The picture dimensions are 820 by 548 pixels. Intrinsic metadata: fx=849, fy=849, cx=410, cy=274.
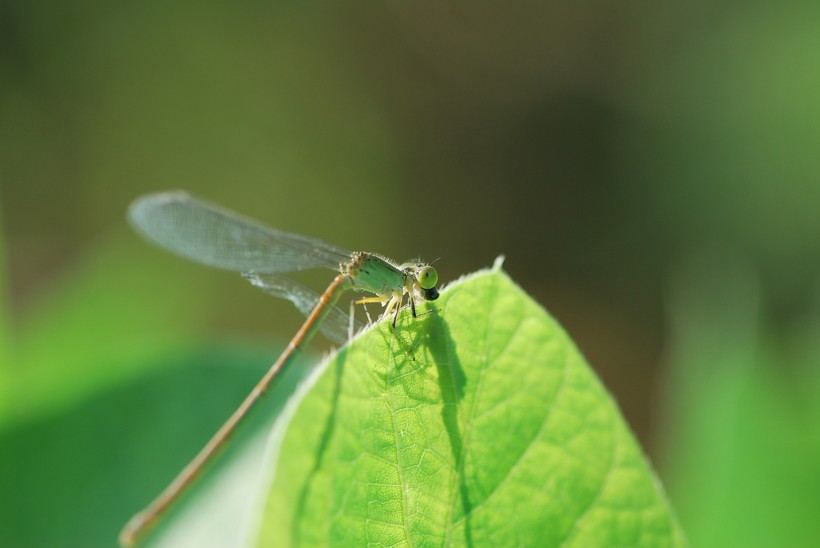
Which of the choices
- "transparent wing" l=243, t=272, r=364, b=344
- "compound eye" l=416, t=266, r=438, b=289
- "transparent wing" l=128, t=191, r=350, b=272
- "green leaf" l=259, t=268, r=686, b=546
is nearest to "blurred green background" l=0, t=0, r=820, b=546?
"transparent wing" l=128, t=191, r=350, b=272

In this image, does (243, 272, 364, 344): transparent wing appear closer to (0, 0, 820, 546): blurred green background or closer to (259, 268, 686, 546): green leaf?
(259, 268, 686, 546): green leaf

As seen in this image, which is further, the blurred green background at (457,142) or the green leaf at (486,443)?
the blurred green background at (457,142)

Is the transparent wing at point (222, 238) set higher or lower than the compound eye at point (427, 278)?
higher

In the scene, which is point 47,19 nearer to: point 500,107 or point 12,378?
point 500,107

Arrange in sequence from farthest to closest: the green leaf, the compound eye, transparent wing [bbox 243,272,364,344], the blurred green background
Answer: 1. the blurred green background
2. transparent wing [bbox 243,272,364,344]
3. the compound eye
4. the green leaf

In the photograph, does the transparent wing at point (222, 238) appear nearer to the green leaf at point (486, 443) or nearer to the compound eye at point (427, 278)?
the compound eye at point (427, 278)

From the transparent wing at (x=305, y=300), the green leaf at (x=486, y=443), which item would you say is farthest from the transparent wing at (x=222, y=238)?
the green leaf at (x=486, y=443)

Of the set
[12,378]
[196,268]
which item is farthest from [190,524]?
[196,268]

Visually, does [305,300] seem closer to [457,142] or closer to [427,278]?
[427,278]
